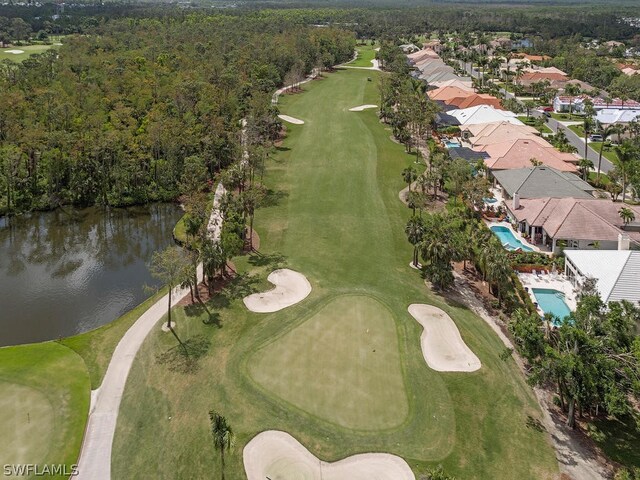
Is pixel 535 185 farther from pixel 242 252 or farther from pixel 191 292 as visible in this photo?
pixel 191 292

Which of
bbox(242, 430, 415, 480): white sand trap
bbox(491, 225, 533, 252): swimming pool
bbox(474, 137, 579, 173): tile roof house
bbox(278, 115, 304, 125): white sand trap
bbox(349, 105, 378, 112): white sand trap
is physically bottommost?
bbox(242, 430, 415, 480): white sand trap

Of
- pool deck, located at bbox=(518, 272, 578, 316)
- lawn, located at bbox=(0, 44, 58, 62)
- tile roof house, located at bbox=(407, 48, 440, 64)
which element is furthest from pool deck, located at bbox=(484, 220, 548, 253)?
lawn, located at bbox=(0, 44, 58, 62)

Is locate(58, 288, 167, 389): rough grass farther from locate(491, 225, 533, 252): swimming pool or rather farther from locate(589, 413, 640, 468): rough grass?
locate(491, 225, 533, 252): swimming pool

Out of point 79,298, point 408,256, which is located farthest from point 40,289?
point 408,256

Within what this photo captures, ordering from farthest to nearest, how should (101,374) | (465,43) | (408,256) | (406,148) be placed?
(465,43) < (406,148) < (408,256) < (101,374)

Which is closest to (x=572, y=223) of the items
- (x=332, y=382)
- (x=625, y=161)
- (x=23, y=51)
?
(x=625, y=161)

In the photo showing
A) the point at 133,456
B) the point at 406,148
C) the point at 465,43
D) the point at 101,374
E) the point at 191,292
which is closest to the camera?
the point at 133,456
